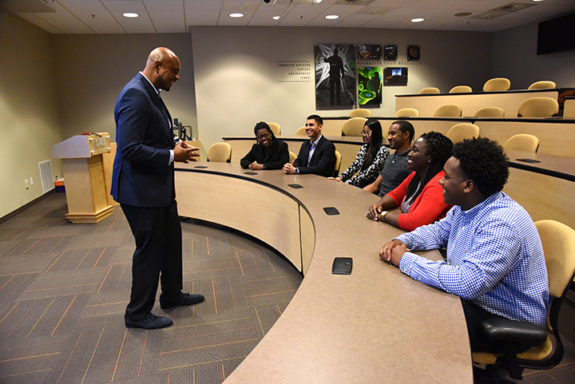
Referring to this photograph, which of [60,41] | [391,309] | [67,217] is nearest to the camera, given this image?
[391,309]

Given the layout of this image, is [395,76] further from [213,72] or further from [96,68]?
[96,68]

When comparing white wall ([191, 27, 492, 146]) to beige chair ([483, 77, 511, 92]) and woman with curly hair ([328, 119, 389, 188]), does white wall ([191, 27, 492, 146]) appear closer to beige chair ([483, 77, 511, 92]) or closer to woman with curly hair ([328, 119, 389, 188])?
beige chair ([483, 77, 511, 92])

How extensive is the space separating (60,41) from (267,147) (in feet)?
19.5

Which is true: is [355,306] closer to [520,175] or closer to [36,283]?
[520,175]

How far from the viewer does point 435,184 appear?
193 cm

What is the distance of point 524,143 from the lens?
11.9 feet

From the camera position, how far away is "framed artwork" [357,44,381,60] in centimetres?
801

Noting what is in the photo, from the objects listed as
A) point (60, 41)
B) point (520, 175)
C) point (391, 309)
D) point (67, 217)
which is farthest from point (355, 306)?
point (60, 41)

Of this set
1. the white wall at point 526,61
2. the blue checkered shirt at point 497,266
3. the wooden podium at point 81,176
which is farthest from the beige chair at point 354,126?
the white wall at point 526,61

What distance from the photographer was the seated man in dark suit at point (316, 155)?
12.1 feet

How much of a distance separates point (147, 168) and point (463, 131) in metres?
3.73

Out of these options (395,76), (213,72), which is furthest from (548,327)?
(395,76)

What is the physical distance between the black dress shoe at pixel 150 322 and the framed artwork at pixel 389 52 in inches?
296

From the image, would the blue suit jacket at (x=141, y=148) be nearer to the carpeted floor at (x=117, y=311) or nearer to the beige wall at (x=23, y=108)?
the carpeted floor at (x=117, y=311)
